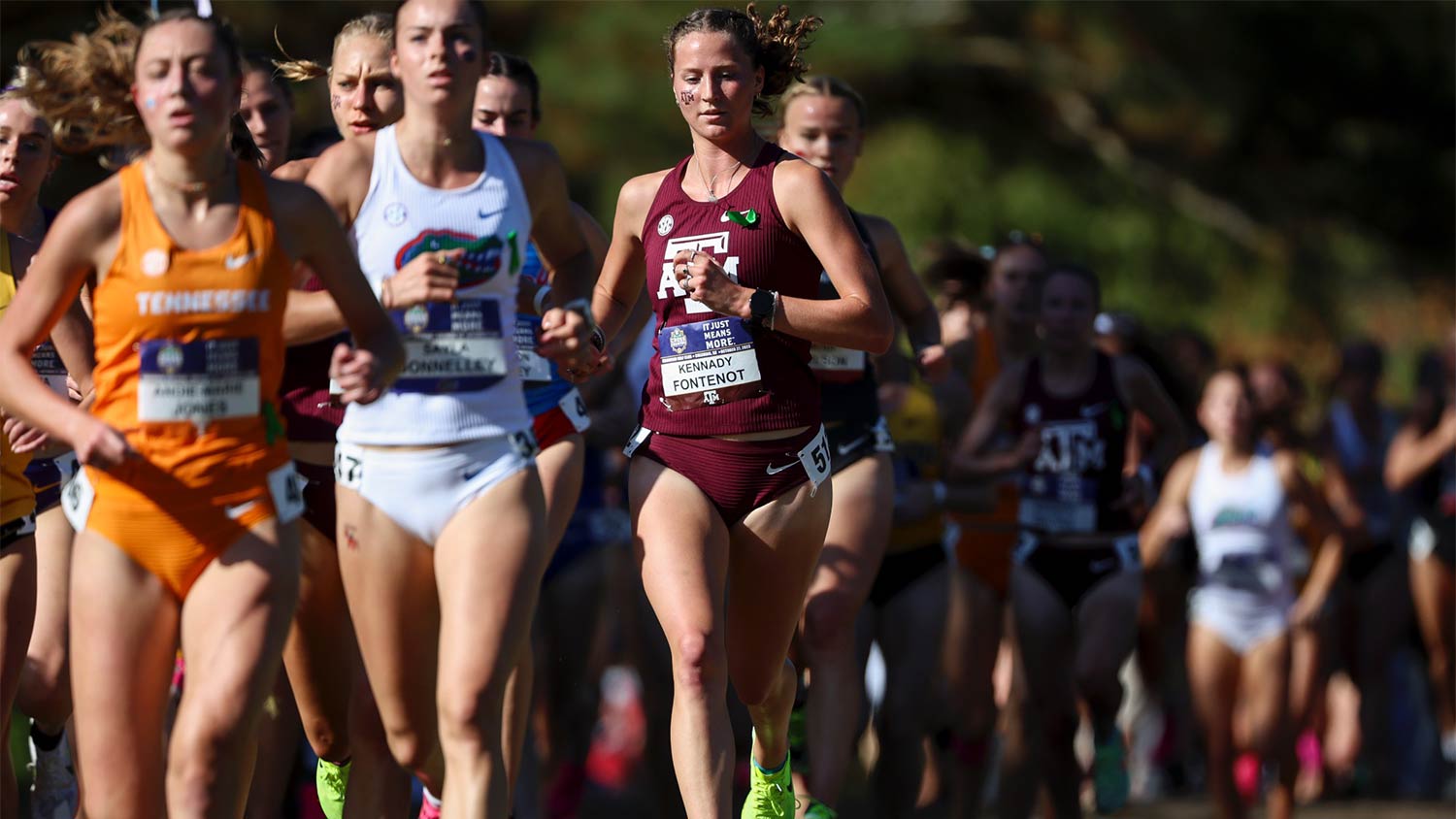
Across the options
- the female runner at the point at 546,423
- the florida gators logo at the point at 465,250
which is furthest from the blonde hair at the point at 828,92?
the florida gators logo at the point at 465,250

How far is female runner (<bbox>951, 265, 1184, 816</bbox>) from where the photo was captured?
8.70 metres

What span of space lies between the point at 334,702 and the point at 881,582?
10.0 ft

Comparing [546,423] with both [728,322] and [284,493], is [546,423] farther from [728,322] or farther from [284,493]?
[284,493]

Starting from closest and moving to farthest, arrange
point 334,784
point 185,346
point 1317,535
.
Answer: point 185,346 < point 334,784 < point 1317,535

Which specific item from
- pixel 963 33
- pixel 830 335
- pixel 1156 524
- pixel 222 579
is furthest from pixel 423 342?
pixel 963 33

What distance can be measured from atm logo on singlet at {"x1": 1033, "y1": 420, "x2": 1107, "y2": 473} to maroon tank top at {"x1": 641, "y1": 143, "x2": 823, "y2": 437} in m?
2.99

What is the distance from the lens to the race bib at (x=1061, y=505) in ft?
28.8

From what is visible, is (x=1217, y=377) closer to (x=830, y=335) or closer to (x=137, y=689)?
(x=830, y=335)

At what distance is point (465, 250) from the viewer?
5031 mm

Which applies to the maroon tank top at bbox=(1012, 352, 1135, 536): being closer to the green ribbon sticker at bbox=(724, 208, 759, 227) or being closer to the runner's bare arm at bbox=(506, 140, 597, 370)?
the green ribbon sticker at bbox=(724, 208, 759, 227)

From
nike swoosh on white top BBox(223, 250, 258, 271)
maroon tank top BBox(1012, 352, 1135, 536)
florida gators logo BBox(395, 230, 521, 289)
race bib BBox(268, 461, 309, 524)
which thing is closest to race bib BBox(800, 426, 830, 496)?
florida gators logo BBox(395, 230, 521, 289)

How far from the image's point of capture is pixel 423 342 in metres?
5.05

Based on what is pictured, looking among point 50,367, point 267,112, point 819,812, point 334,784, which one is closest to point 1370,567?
point 819,812

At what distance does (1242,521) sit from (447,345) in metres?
6.47
